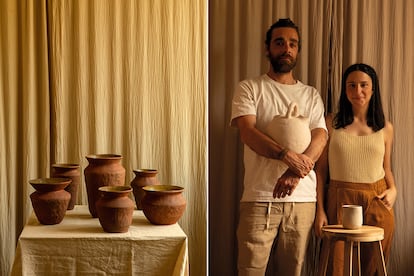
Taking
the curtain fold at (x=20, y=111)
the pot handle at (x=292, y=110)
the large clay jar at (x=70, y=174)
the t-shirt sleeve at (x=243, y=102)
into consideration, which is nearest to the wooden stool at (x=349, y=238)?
the pot handle at (x=292, y=110)

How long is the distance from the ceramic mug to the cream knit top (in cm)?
37

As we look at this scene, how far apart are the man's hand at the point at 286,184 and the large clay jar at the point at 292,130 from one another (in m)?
0.14

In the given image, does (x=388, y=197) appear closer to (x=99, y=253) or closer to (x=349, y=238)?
(x=349, y=238)

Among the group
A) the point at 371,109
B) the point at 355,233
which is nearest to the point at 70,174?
the point at 355,233

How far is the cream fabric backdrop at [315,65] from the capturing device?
12.5ft

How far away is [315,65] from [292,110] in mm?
761

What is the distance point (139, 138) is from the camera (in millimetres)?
3432

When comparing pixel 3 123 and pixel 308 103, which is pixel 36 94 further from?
pixel 308 103

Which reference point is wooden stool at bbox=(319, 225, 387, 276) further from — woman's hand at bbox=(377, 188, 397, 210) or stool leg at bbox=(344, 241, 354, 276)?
woman's hand at bbox=(377, 188, 397, 210)

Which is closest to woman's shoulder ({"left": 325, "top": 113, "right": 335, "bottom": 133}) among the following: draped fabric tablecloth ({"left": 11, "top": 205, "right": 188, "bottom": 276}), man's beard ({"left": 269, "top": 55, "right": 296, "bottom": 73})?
man's beard ({"left": 269, "top": 55, "right": 296, "bottom": 73})

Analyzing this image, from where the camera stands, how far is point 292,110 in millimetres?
3219

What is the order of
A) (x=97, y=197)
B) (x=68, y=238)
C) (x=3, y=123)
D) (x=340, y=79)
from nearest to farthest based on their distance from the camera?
1. (x=68, y=238)
2. (x=97, y=197)
3. (x=3, y=123)
4. (x=340, y=79)

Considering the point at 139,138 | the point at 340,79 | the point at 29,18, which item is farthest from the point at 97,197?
the point at 340,79

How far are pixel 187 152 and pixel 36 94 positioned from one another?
90cm
